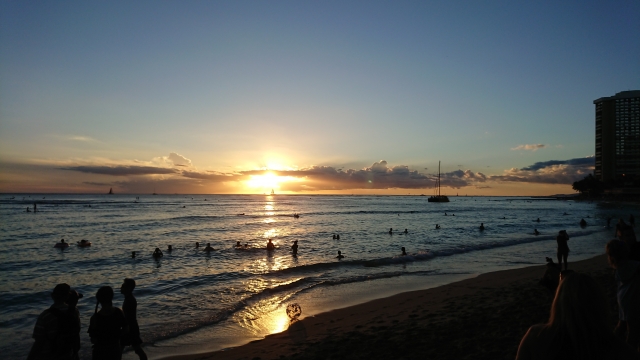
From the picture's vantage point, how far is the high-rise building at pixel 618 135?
Answer: 5492 inches

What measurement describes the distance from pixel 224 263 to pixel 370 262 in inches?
347

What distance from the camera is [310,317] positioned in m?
12.3

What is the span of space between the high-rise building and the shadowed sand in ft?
521

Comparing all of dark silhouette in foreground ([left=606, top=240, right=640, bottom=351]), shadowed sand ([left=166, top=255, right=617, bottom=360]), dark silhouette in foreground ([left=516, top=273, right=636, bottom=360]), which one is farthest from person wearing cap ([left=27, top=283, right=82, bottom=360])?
dark silhouette in foreground ([left=606, top=240, right=640, bottom=351])

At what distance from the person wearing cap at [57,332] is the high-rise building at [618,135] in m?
170

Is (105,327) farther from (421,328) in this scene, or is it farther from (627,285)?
(421,328)

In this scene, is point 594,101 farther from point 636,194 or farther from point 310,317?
point 310,317

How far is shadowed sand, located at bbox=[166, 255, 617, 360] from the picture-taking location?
8336mm

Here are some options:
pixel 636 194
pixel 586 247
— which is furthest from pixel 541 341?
pixel 636 194

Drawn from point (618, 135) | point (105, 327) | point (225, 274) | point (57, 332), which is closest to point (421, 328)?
point (105, 327)

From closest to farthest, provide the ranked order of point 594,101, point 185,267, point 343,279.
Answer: point 343,279 → point 185,267 → point 594,101

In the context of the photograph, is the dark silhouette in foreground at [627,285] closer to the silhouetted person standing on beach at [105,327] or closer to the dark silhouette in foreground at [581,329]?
the dark silhouette in foreground at [581,329]

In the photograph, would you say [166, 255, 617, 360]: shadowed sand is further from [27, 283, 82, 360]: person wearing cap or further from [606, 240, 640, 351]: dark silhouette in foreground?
[27, 283, 82, 360]: person wearing cap

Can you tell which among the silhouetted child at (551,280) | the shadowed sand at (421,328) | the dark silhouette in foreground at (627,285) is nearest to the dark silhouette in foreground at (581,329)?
the dark silhouette in foreground at (627,285)
